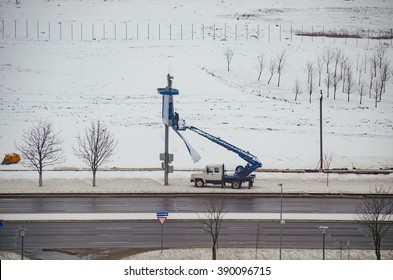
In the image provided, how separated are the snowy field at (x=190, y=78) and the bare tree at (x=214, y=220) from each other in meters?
19.1

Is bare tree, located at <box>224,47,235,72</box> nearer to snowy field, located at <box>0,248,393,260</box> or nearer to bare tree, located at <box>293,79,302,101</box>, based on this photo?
bare tree, located at <box>293,79,302,101</box>

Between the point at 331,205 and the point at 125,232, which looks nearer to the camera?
the point at 125,232

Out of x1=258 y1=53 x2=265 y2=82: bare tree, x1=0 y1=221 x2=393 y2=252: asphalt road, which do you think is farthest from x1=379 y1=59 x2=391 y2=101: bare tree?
x1=0 y1=221 x2=393 y2=252: asphalt road

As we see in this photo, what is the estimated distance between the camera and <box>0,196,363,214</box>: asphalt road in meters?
40.3

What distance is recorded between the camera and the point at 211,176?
158 feet

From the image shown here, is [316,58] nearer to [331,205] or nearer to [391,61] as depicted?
[391,61]

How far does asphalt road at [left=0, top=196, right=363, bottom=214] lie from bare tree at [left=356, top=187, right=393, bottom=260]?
110 cm

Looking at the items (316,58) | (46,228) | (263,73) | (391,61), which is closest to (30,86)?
(263,73)

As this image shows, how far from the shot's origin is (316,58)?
83.9 metres

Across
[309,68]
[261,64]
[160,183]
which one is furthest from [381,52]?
[160,183]

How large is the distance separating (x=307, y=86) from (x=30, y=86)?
1241 inches

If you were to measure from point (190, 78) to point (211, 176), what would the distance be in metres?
37.0

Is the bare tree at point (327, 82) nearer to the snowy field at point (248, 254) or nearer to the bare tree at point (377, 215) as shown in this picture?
the bare tree at point (377, 215)

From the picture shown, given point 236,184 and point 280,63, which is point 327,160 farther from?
point 280,63
